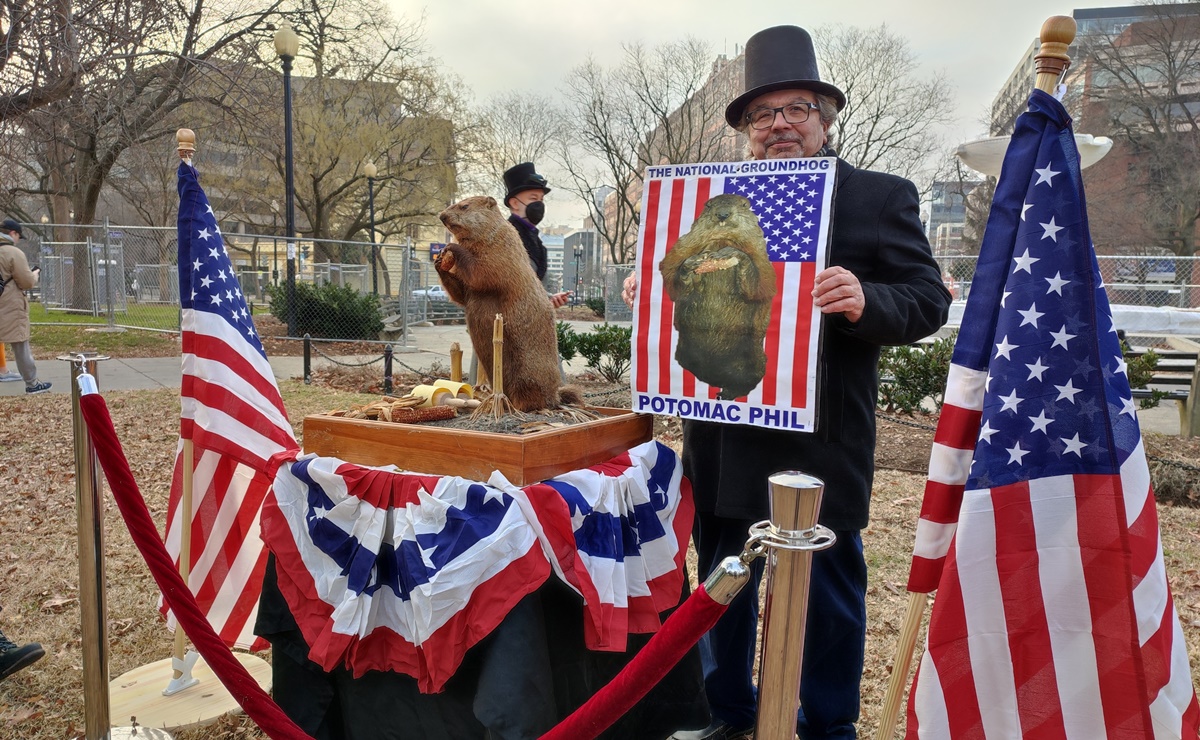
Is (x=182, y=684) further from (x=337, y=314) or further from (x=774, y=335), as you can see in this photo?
(x=337, y=314)

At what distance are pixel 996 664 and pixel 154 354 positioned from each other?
14.4 metres

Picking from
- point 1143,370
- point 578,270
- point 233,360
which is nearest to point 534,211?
point 233,360

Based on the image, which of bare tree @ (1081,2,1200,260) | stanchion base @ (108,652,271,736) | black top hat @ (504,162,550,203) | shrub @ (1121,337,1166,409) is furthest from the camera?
bare tree @ (1081,2,1200,260)

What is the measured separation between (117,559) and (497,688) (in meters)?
3.87

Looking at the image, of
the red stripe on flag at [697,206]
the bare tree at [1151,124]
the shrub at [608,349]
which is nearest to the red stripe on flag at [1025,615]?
the red stripe on flag at [697,206]

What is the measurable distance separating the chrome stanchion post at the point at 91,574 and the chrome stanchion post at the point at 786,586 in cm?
195

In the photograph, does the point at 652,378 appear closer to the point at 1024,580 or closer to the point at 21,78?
the point at 1024,580

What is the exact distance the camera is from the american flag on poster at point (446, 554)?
1.75 meters

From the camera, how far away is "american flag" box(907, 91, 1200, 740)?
150 cm

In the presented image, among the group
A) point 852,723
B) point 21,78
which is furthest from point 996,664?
point 21,78

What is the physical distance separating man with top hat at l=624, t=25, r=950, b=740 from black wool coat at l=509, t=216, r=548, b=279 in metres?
2.17

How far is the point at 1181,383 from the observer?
30.4 ft

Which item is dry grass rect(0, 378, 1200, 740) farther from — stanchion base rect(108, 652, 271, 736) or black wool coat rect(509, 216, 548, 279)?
black wool coat rect(509, 216, 548, 279)

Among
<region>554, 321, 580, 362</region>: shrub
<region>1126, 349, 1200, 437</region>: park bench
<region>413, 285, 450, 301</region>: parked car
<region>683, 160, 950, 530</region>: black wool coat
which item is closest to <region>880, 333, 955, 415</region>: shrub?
<region>1126, 349, 1200, 437</region>: park bench
